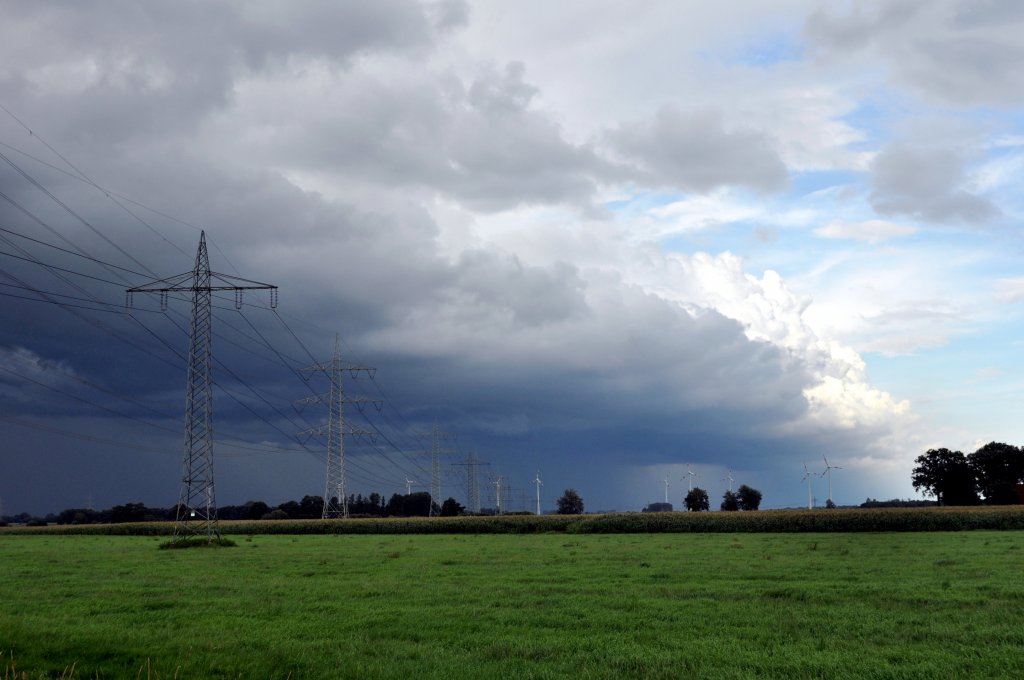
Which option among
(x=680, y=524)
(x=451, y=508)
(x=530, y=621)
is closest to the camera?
(x=530, y=621)

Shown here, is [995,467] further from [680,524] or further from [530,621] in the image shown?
[530,621]

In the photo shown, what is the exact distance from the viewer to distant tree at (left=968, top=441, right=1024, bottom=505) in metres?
178

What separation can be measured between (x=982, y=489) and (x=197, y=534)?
571ft

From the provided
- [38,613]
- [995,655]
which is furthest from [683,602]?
[38,613]

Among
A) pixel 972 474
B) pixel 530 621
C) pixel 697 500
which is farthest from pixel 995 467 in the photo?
pixel 530 621

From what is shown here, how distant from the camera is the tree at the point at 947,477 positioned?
175m

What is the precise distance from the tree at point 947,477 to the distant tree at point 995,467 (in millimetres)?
2340

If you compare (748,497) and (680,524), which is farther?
(748,497)

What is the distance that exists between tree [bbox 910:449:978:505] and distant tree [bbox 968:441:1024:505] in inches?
92.1

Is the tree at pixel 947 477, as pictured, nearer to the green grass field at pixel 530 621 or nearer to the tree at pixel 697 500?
the tree at pixel 697 500

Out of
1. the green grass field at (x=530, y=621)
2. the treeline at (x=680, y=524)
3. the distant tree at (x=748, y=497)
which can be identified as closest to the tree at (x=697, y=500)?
the distant tree at (x=748, y=497)

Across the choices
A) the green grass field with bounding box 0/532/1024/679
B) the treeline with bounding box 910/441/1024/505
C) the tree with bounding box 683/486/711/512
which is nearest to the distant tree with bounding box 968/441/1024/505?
the treeline with bounding box 910/441/1024/505

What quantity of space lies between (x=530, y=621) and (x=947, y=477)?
607ft

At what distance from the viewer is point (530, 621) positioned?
834 inches
